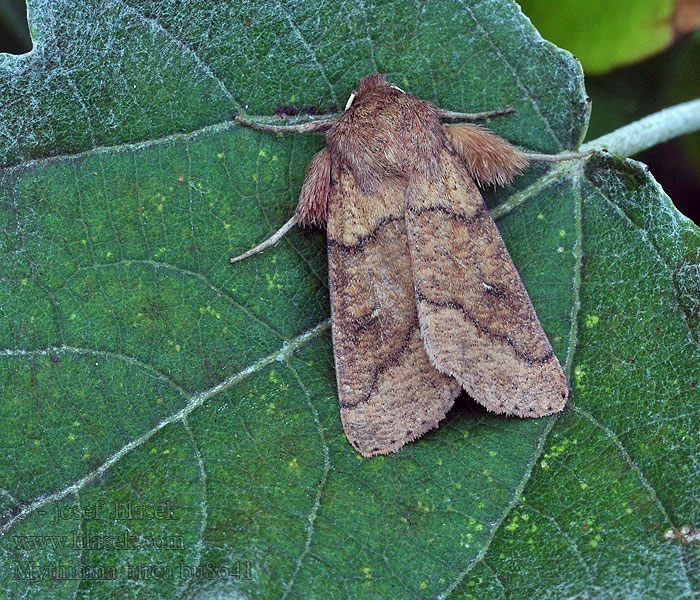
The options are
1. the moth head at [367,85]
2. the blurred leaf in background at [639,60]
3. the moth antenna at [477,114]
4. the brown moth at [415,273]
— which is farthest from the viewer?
the blurred leaf in background at [639,60]

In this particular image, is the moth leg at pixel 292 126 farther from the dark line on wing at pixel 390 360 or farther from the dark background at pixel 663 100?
the dark background at pixel 663 100

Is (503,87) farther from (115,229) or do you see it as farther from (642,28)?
(115,229)

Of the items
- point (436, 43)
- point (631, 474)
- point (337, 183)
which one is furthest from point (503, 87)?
point (631, 474)

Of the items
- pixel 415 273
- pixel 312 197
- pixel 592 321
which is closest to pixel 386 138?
pixel 312 197

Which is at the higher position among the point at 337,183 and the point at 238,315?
the point at 337,183

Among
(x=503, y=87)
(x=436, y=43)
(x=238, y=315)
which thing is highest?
(x=436, y=43)

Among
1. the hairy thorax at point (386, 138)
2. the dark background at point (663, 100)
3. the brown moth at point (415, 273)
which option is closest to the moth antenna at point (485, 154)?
the brown moth at point (415, 273)

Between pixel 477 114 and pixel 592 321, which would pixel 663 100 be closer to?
pixel 477 114
